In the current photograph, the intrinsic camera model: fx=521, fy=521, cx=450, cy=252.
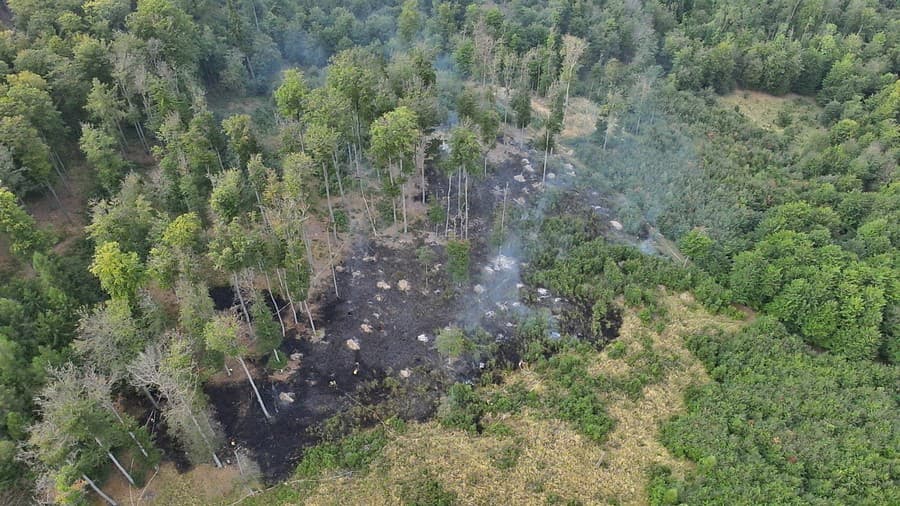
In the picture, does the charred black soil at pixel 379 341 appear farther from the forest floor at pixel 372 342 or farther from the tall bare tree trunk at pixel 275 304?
the tall bare tree trunk at pixel 275 304

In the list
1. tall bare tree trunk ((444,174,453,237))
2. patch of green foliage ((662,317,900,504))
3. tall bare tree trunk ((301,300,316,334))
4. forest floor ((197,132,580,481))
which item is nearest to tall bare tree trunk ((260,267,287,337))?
forest floor ((197,132,580,481))

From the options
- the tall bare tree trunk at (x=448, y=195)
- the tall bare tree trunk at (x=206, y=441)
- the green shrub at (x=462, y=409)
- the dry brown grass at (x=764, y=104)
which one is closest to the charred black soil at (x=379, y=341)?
the tall bare tree trunk at (x=448, y=195)

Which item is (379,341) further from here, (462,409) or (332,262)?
(332,262)

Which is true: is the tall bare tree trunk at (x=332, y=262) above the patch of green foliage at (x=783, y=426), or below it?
above

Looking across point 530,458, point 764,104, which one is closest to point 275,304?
point 530,458

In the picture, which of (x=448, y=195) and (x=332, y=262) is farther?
(x=448, y=195)

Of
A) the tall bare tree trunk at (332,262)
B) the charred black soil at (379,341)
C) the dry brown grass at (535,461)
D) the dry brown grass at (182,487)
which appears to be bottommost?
the dry brown grass at (535,461)

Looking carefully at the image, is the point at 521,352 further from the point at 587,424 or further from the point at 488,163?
the point at 488,163

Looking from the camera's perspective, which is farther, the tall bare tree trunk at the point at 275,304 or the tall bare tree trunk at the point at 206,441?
the tall bare tree trunk at the point at 275,304
